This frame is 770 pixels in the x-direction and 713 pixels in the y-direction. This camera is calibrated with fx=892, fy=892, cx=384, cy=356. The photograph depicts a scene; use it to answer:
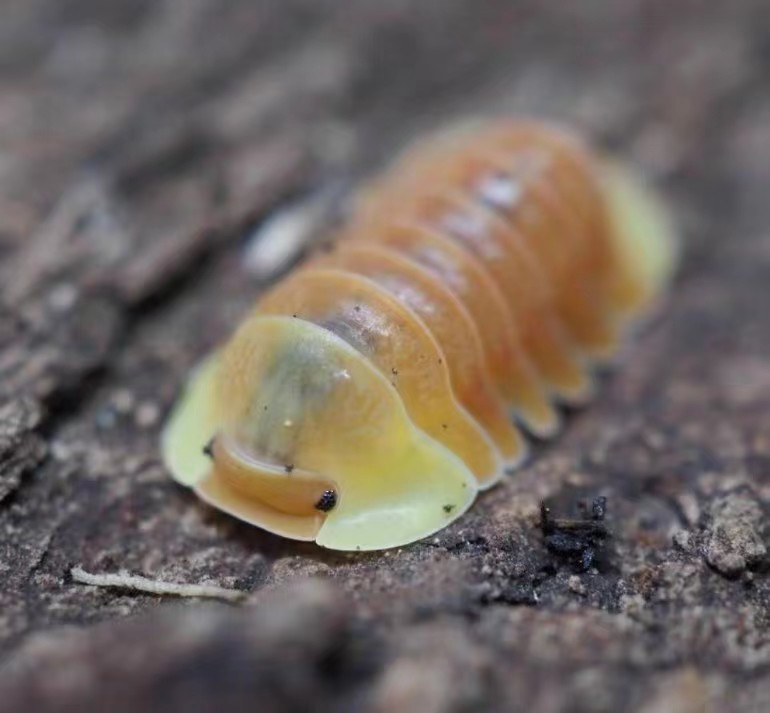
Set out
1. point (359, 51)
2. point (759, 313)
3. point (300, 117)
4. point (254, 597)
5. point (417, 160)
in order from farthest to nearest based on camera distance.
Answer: point (359, 51) < point (300, 117) < point (417, 160) < point (759, 313) < point (254, 597)

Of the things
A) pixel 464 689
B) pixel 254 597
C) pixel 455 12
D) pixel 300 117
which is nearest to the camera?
pixel 464 689

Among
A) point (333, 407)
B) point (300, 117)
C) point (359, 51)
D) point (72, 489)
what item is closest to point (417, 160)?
point (300, 117)

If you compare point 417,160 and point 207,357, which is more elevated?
point 417,160

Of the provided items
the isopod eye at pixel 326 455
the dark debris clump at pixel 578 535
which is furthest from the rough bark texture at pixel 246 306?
the isopod eye at pixel 326 455

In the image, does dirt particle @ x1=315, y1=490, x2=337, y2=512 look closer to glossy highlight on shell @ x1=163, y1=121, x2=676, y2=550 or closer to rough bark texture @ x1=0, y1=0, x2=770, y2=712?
glossy highlight on shell @ x1=163, y1=121, x2=676, y2=550

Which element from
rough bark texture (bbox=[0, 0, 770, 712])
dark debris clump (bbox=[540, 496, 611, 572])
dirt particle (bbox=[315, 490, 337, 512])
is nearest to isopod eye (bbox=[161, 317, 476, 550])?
dirt particle (bbox=[315, 490, 337, 512])

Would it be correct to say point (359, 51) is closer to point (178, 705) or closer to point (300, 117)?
point (300, 117)
